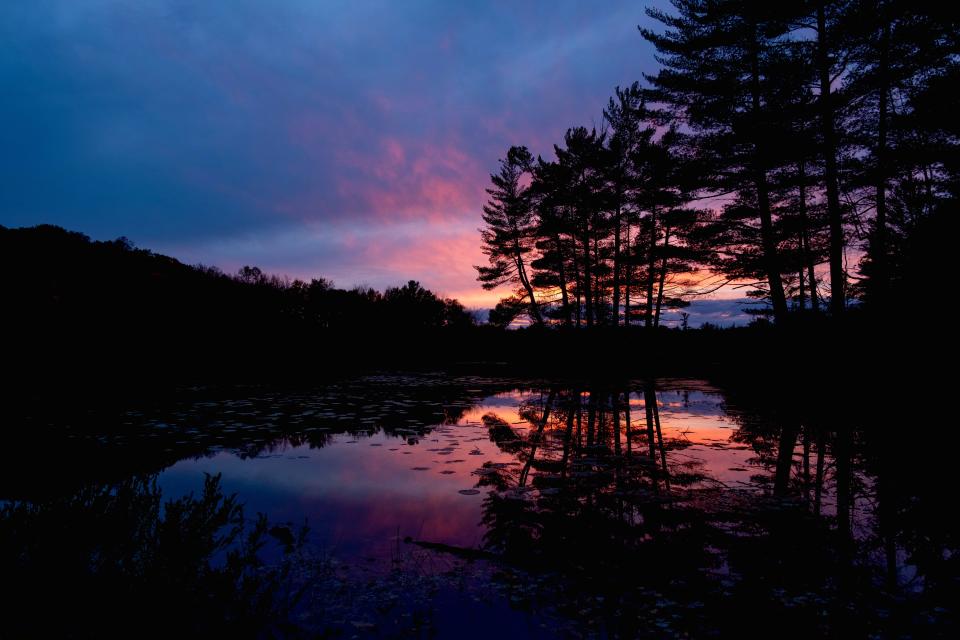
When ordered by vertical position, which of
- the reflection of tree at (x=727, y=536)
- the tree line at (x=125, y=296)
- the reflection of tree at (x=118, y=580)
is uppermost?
the tree line at (x=125, y=296)

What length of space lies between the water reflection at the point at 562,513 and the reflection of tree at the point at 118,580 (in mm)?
28

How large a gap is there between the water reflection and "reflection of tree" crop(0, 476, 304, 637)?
3cm

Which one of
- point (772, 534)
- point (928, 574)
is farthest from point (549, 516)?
point (928, 574)

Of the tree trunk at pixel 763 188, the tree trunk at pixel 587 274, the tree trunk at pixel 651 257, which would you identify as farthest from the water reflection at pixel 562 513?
the tree trunk at pixel 587 274

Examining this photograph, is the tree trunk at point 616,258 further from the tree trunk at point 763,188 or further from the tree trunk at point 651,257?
the tree trunk at point 763,188

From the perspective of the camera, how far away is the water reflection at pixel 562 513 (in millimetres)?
3051

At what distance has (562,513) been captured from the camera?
4820 mm

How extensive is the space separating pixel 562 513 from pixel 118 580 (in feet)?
11.4

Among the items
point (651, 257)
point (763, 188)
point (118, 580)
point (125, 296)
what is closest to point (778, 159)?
point (763, 188)

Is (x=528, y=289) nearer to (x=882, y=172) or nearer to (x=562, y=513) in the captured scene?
(x=882, y=172)

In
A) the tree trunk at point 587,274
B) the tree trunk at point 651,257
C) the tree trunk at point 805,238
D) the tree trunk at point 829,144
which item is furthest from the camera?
the tree trunk at point 587,274

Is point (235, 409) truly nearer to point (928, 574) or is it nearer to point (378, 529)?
point (378, 529)

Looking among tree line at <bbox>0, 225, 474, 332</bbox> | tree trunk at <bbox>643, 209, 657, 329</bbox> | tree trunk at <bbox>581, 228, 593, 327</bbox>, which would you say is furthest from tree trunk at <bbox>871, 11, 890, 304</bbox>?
tree line at <bbox>0, 225, 474, 332</bbox>

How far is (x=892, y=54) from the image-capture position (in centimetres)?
1504
